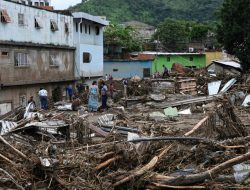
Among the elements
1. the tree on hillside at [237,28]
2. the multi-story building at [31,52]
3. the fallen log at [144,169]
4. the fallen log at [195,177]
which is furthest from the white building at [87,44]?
the fallen log at [195,177]

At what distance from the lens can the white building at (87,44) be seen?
35.2 metres

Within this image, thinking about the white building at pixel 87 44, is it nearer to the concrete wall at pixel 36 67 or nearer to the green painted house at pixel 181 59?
the concrete wall at pixel 36 67

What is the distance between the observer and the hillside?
103750 millimetres

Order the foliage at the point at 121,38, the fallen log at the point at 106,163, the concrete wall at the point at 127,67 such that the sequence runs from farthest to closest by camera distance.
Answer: the foliage at the point at 121,38, the concrete wall at the point at 127,67, the fallen log at the point at 106,163

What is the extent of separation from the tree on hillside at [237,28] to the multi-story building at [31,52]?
1053 cm

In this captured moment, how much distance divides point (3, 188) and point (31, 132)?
6134 mm

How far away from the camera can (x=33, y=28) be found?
29.0 metres

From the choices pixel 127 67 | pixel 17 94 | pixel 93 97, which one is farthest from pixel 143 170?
pixel 127 67

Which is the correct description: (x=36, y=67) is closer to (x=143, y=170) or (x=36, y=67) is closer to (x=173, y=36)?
(x=143, y=170)

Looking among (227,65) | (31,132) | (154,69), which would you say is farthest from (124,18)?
(31,132)

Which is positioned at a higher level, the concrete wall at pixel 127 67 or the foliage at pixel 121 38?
the foliage at pixel 121 38

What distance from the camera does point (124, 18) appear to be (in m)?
103

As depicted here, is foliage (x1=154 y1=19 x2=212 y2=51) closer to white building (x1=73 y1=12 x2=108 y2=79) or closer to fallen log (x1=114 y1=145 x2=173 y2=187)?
white building (x1=73 y1=12 x2=108 y2=79)

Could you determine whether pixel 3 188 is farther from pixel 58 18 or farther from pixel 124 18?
pixel 124 18
